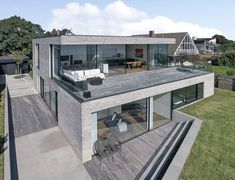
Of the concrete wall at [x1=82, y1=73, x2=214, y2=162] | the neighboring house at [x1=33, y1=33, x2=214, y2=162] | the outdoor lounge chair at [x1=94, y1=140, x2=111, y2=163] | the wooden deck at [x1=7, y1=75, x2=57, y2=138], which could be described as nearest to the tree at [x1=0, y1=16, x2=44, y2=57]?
the wooden deck at [x1=7, y1=75, x2=57, y2=138]

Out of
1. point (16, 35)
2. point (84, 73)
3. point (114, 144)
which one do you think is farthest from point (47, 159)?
point (16, 35)

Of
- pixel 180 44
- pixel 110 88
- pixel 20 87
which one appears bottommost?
pixel 20 87

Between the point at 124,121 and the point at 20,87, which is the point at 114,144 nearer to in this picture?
the point at 124,121

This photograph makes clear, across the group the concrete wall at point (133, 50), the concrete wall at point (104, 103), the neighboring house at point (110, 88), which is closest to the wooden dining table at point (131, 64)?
the neighboring house at point (110, 88)

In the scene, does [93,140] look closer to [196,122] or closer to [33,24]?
[196,122]

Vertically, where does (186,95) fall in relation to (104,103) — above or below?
below

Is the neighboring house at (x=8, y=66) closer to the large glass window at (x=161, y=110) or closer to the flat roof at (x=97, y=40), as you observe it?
the flat roof at (x=97, y=40)

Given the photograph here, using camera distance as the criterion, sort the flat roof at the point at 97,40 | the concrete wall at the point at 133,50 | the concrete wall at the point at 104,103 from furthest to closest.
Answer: the concrete wall at the point at 133,50, the flat roof at the point at 97,40, the concrete wall at the point at 104,103

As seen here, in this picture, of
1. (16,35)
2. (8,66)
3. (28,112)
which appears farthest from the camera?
(16,35)
